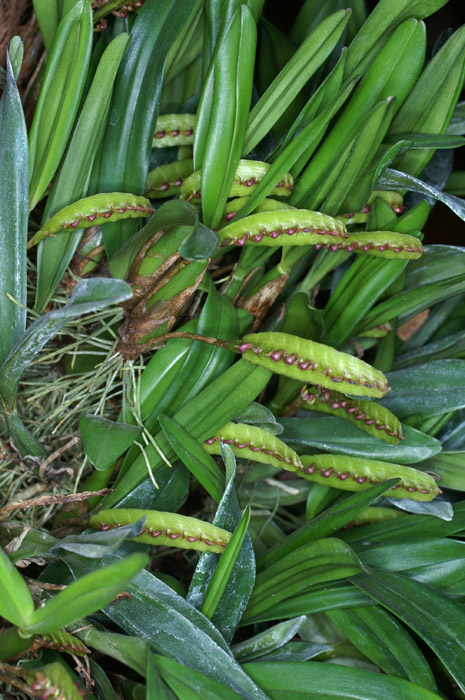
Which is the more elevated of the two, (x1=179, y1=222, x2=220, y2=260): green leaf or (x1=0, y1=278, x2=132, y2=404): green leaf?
(x1=179, y1=222, x2=220, y2=260): green leaf

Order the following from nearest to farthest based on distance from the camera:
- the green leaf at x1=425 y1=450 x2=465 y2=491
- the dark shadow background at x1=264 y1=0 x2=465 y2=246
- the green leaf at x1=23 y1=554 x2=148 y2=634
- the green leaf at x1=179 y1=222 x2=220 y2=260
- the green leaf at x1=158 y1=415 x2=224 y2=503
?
the green leaf at x1=23 y1=554 x2=148 y2=634
the green leaf at x1=179 y1=222 x2=220 y2=260
the green leaf at x1=158 y1=415 x2=224 y2=503
the green leaf at x1=425 y1=450 x2=465 y2=491
the dark shadow background at x1=264 y1=0 x2=465 y2=246

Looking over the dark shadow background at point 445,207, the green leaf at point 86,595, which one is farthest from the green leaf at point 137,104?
the dark shadow background at point 445,207

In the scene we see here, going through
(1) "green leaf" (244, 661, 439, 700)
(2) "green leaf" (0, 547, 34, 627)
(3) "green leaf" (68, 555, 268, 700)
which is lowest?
(1) "green leaf" (244, 661, 439, 700)

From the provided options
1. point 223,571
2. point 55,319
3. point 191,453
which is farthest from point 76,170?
point 223,571

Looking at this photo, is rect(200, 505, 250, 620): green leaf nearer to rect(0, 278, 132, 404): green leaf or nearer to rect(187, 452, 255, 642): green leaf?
rect(187, 452, 255, 642): green leaf

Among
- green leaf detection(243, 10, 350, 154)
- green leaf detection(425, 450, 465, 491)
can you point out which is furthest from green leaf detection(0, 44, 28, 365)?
green leaf detection(425, 450, 465, 491)

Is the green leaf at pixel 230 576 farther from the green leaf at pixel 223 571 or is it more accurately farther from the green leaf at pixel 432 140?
the green leaf at pixel 432 140

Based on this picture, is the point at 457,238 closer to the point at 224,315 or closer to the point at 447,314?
the point at 447,314
